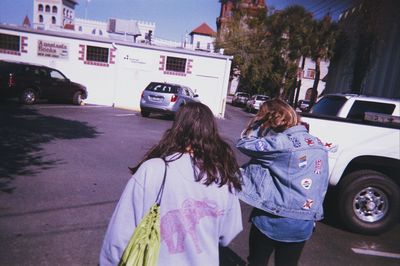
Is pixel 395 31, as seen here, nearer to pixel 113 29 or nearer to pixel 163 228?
pixel 163 228

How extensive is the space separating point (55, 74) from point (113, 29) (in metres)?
20.4

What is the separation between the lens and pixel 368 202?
16.9ft

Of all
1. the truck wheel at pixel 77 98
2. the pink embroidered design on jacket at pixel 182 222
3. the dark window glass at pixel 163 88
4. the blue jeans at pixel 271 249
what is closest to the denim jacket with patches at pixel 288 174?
the blue jeans at pixel 271 249

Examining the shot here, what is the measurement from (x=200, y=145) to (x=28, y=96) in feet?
51.3

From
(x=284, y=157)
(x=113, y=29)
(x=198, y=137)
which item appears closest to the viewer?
(x=198, y=137)

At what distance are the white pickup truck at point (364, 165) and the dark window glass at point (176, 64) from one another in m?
17.0

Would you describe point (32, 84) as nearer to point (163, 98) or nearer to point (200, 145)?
point (163, 98)

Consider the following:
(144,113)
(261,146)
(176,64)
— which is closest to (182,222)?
(261,146)

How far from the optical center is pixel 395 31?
1594 cm

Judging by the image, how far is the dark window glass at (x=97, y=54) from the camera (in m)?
21.2

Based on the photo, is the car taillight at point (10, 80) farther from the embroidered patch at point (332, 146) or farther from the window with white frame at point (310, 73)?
the window with white frame at point (310, 73)

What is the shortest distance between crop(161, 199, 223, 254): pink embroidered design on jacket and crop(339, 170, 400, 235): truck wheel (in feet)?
12.7

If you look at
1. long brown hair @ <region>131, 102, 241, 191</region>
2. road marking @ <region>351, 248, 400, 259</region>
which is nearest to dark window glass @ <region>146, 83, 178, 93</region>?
road marking @ <region>351, 248, 400, 259</region>

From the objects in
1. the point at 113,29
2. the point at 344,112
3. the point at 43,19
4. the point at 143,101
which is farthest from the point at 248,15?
the point at 43,19
